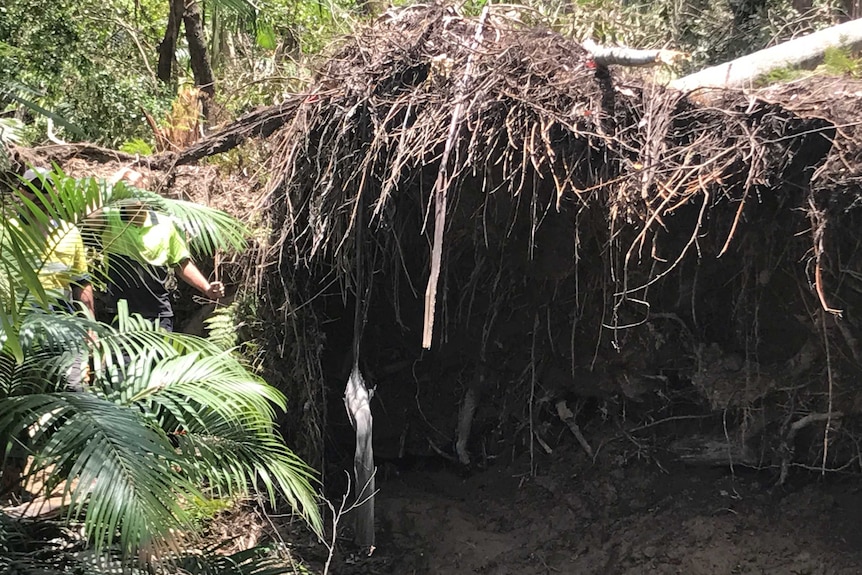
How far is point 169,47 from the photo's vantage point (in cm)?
782

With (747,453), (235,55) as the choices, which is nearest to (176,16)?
(235,55)

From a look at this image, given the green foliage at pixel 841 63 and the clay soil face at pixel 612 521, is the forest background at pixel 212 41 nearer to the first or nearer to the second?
the green foliage at pixel 841 63

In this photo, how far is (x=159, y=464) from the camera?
227 cm

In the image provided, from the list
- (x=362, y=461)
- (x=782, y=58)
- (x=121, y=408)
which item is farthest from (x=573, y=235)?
(x=121, y=408)

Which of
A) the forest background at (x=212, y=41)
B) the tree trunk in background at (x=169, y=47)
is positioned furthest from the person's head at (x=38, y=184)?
the tree trunk in background at (x=169, y=47)

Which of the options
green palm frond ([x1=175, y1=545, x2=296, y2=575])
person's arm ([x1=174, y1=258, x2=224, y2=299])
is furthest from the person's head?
green palm frond ([x1=175, y1=545, x2=296, y2=575])

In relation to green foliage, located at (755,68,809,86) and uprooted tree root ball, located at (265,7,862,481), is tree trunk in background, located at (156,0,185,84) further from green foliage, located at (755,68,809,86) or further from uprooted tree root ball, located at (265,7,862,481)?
green foliage, located at (755,68,809,86)

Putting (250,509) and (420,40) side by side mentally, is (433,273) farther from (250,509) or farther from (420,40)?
(250,509)

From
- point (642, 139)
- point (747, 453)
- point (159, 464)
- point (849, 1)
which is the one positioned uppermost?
point (849, 1)

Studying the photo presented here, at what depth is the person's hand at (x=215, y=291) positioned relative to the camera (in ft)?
13.2

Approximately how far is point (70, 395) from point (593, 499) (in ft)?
9.61

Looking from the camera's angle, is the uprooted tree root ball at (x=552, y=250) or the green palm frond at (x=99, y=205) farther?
the uprooted tree root ball at (x=552, y=250)

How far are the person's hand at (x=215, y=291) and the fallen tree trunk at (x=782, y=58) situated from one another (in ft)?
9.24

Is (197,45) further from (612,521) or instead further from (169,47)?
(612,521)
